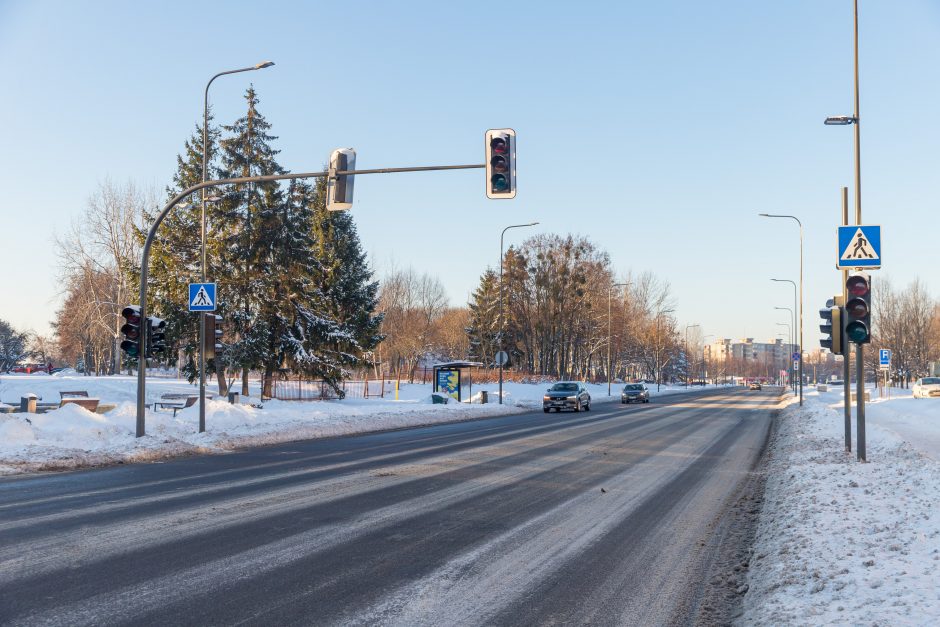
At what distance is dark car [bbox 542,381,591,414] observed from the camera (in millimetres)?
37875

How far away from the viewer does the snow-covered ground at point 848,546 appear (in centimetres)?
482

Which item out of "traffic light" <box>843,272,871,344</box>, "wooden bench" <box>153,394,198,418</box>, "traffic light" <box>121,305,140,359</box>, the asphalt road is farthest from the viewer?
"wooden bench" <box>153,394,198,418</box>

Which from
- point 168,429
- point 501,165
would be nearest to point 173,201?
point 168,429

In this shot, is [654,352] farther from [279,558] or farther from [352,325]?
[279,558]

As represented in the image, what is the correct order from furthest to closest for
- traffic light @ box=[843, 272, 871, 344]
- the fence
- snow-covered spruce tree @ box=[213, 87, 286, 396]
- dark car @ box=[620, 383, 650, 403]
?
1. dark car @ box=[620, 383, 650, 403]
2. the fence
3. snow-covered spruce tree @ box=[213, 87, 286, 396]
4. traffic light @ box=[843, 272, 871, 344]

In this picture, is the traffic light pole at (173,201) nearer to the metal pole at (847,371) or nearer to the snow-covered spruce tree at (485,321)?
the metal pole at (847,371)

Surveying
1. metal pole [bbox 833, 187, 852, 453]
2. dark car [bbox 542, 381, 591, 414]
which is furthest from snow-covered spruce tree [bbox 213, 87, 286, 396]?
metal pole [bbox 833, 187, 852, 453]

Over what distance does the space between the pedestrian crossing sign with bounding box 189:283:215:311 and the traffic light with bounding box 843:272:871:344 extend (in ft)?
51.1

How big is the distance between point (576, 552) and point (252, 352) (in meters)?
29.4

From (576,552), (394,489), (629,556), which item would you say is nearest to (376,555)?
(576,552)

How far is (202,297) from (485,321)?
72760 mm

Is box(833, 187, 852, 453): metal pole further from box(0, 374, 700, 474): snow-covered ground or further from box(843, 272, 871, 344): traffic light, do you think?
box(0, 374, 700, 474): snow-covered ground

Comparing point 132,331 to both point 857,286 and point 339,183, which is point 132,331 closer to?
point 339,183

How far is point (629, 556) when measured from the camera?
7043 millimetres
